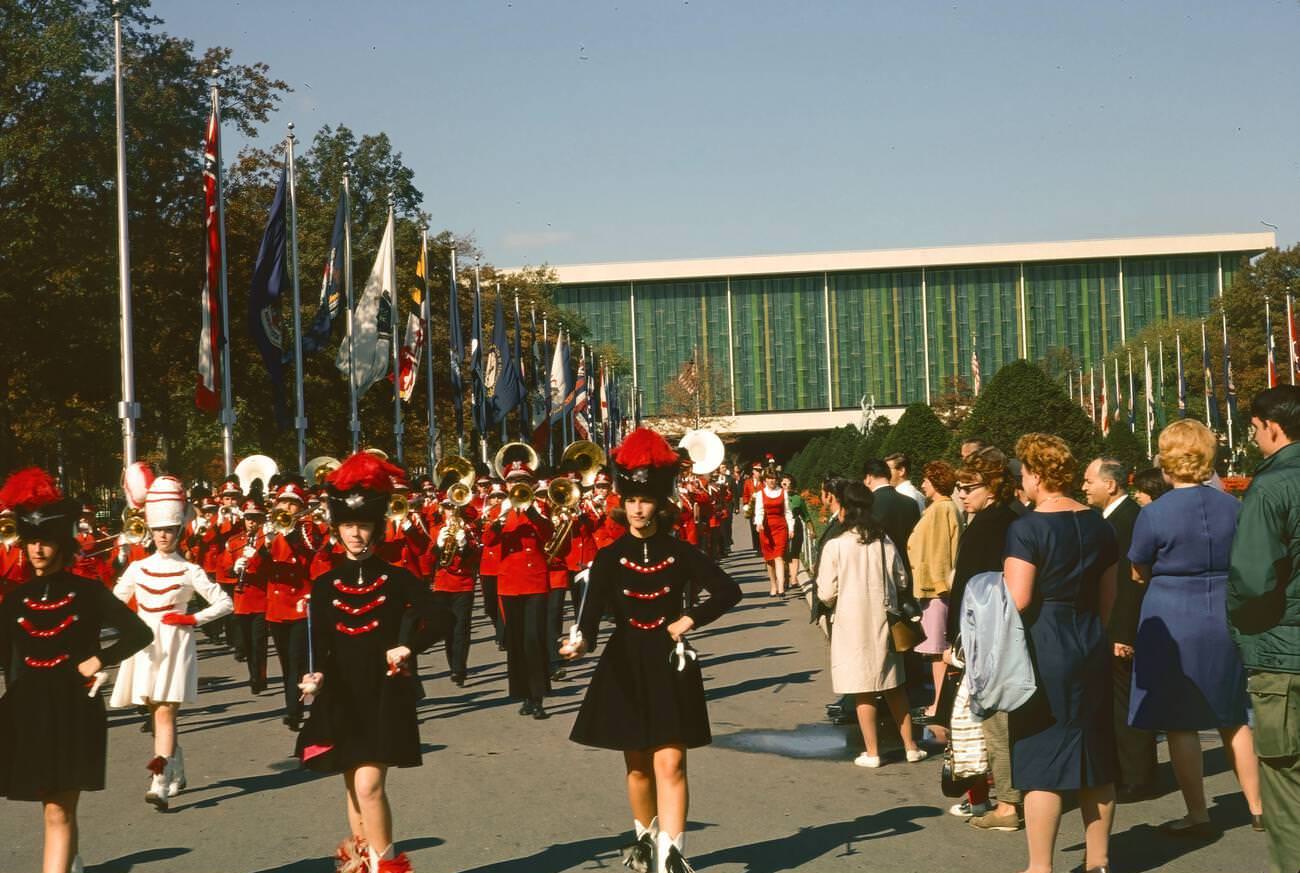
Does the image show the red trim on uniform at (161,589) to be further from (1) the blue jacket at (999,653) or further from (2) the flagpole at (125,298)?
(2) the flagpole at (125,298)

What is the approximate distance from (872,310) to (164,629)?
112 m

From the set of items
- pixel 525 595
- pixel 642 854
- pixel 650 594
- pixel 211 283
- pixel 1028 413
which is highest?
pixel 211 283

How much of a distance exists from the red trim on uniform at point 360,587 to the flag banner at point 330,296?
20.6 metres

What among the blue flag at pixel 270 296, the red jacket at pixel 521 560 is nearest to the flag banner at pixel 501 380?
the blue flag at pixel 270 296

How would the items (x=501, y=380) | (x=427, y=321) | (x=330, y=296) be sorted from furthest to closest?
(x=501, y=380) → (x=427, y=321) → (x=330, y=296)

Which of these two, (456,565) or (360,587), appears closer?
(360,587)

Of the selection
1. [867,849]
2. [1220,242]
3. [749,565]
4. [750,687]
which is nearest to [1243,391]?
[1220,242]

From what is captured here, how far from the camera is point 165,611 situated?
10133mm

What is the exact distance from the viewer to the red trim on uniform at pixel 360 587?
23.0 feet

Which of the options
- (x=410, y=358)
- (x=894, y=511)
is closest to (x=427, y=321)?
(x=410, y=358)

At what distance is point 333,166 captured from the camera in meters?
57.0

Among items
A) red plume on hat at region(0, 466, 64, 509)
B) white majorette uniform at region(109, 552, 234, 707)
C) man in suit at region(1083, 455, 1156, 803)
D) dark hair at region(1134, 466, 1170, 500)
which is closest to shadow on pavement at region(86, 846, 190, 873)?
white majorette uniform at region(109, 552, 234, 707)

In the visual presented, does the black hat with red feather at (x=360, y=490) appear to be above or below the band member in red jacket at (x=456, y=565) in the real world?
above

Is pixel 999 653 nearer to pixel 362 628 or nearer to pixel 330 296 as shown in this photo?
pixel 362 628
